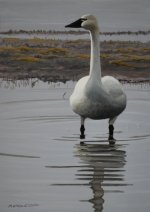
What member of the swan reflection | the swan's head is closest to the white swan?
the swan's head

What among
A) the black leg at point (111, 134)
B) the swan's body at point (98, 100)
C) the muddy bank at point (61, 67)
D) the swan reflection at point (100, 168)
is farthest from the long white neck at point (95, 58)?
the muddy bank at point (61, 67)

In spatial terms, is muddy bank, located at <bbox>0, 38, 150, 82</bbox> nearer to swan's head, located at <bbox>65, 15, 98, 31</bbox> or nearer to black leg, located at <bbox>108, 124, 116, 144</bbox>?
swan's head, located at <bbox>65, 15, 98, 31</bbox>

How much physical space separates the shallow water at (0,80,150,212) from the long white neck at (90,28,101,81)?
3.46 feet

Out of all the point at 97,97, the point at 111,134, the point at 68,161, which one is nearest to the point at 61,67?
the point at 111,134

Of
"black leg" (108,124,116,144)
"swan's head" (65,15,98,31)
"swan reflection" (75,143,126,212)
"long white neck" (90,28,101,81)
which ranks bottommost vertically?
"swan reflection" (75,143,126,212)

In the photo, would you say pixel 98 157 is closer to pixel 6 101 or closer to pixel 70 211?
pixel 70 211

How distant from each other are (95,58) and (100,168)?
3831 millimetres

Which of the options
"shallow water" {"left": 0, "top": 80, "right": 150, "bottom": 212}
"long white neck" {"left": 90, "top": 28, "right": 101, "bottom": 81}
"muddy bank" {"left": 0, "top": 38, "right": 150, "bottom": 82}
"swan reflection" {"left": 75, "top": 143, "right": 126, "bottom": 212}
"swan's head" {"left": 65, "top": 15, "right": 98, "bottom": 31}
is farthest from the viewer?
"muddy bank" {"left": 0, "top": 38, "right": 150, "bottom": 82}

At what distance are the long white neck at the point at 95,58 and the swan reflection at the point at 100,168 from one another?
1.45 meters

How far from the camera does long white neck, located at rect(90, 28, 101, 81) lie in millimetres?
13887

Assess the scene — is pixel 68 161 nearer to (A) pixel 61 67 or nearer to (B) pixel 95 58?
(B) pixel 95 58

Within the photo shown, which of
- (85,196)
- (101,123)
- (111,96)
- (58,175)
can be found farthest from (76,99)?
(85,196)

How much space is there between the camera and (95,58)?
1419cm

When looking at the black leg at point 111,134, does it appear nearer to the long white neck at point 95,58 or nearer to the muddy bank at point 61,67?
the long white neck at point 95,58
